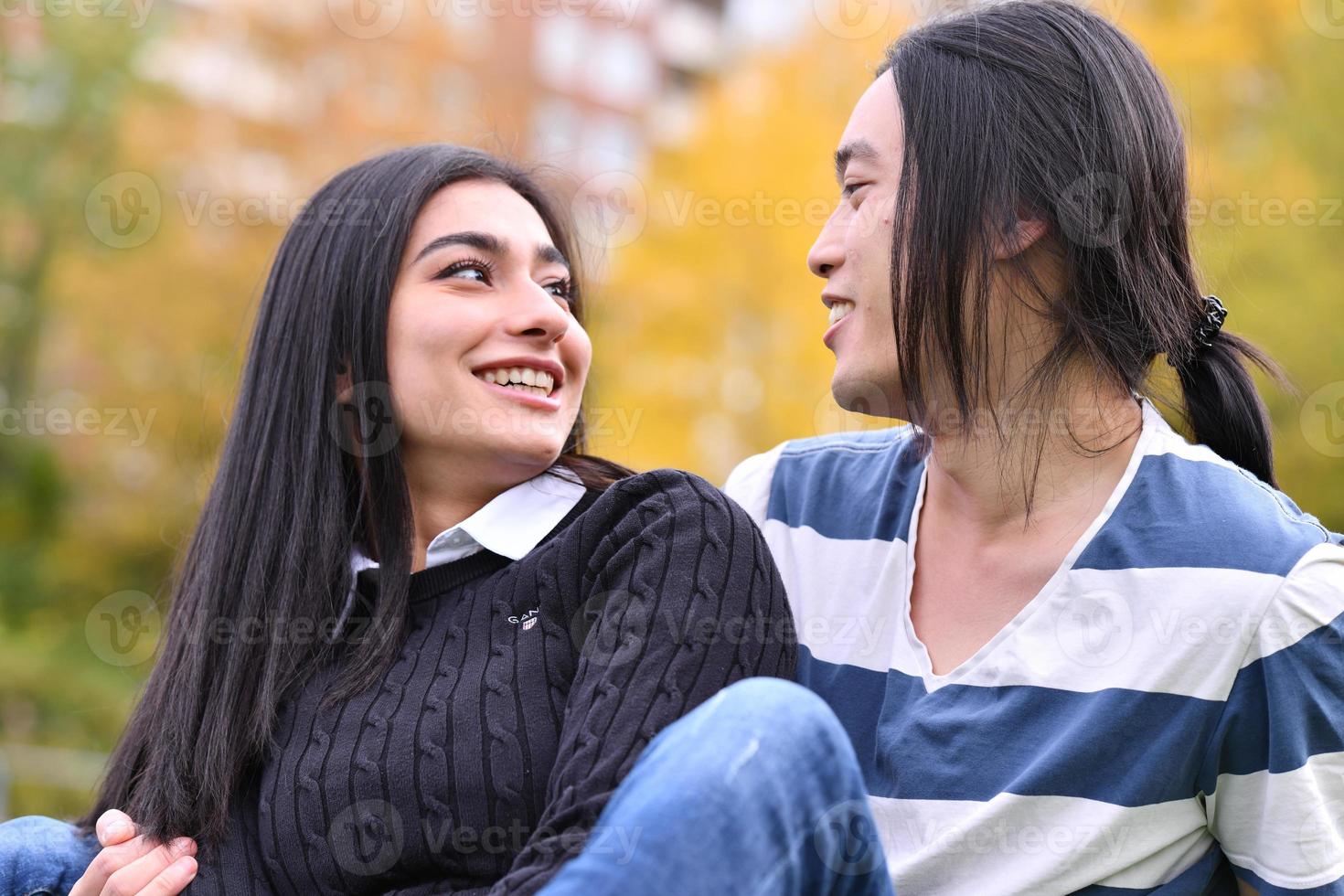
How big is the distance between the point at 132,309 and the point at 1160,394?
34.5ft

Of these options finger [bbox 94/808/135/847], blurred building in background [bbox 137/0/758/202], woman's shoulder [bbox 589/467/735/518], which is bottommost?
finger [bbox 94/808/135/847]

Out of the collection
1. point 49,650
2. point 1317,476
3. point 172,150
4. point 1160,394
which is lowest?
point 49,650

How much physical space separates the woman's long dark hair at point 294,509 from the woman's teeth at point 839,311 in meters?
0.52

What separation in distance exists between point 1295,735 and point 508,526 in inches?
48.9

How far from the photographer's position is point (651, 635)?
6.04 feet

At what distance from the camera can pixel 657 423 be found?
10.4 metres

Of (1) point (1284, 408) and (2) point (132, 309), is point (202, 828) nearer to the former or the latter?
(1) point (1284, 408)

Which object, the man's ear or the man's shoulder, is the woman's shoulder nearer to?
the man's shoulder

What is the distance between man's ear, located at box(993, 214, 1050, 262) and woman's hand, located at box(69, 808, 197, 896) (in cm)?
160

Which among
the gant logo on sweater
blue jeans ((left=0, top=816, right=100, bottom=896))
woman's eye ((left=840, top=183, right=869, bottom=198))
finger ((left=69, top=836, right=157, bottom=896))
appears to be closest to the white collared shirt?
the gant logo on sweater

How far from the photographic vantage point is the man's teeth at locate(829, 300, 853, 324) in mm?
2199

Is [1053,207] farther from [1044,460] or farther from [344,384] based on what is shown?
[344,384]

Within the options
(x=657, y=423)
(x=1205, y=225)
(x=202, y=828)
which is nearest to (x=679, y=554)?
(x=202, y=828)

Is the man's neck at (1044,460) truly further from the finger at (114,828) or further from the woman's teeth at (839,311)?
the finger at (114,828)
